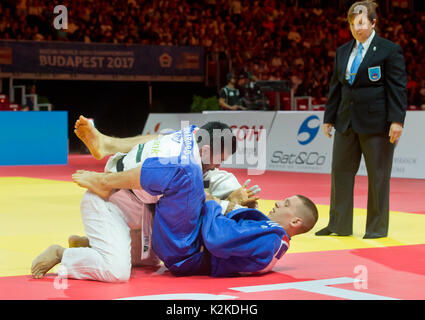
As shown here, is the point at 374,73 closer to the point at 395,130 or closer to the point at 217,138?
the point at 395,130

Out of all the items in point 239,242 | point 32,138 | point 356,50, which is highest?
point 356,50

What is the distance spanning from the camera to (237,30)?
2391 cm

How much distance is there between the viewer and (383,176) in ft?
20.2

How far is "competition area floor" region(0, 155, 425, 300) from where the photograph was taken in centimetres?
379

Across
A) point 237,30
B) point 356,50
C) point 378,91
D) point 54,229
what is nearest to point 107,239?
point 54,229

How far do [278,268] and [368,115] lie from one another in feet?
6.68

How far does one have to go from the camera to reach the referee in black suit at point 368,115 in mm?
6059

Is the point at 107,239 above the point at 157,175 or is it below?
below

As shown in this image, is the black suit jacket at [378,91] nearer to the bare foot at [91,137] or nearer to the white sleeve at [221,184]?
the white sleeve at [221,184]

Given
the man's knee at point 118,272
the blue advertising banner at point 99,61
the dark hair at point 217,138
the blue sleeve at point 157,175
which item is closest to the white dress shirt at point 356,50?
the dark hair at point 217,138

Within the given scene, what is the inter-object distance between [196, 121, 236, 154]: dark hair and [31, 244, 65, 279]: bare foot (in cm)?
104

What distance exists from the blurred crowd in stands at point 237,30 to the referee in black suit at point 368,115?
44.8 feet

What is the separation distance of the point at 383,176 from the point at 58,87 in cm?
1611

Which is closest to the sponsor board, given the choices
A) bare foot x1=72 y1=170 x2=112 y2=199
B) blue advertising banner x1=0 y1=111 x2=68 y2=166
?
blue advertising banner x1=0 y1=111 x2=68 y2=166
